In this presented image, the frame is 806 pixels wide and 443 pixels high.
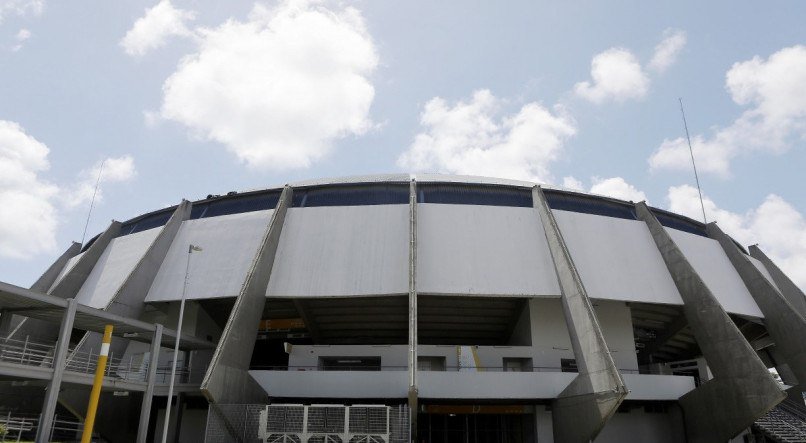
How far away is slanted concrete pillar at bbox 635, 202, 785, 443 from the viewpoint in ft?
77.4

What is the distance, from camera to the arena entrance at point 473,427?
100ft

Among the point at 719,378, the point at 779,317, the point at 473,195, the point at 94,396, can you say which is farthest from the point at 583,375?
the point at 94,396

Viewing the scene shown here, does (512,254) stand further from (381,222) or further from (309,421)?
(309,421)

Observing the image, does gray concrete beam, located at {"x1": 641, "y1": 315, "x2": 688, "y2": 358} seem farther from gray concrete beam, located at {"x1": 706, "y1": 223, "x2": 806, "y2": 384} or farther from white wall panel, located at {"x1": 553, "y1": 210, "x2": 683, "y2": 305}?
white wall panel, located at {"x1": 553, "y1": 210, "x2": 683, "y2": 305}

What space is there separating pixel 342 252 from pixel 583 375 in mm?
14667

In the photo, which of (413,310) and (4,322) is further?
(413,310)

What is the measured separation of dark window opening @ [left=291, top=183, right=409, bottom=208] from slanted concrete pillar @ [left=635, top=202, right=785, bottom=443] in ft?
57.2

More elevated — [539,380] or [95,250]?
[95,250]

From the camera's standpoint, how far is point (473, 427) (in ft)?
103

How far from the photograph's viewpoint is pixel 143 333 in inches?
1017

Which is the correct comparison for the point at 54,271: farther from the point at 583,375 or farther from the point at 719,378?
the point at 719,378

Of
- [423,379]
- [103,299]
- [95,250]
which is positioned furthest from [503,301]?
[95,250]

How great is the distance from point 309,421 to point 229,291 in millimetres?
10743

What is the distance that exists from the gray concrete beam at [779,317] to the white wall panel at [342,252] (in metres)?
22.6
